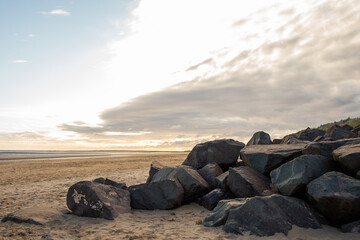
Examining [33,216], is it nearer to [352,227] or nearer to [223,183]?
[223,183]

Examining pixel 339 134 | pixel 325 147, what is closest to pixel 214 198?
pixel 325 147

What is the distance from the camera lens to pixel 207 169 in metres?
10.6

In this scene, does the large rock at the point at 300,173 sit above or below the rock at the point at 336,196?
above

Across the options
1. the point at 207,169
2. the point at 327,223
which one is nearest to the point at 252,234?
the point at 327,223

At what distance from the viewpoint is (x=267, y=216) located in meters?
6.46

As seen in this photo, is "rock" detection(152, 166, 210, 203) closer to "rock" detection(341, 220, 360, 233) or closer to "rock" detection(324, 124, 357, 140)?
"rock" detection(341, 220, 360, 233)

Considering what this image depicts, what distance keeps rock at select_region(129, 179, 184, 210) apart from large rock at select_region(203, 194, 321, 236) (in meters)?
2.05

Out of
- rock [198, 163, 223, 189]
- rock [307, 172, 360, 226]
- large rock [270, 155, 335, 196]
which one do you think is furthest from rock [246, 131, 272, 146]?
rock [307, 172, 360, 226]

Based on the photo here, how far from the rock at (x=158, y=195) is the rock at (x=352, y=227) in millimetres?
4737

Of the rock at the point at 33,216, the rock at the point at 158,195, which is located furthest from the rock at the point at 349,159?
the rock at the point at 33,216

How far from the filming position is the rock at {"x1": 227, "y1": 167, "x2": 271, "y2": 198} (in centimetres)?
820

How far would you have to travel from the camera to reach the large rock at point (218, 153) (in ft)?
37.7

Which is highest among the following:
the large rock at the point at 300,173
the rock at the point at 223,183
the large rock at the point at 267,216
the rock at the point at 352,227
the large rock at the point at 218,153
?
the large rock at the point at 218,153

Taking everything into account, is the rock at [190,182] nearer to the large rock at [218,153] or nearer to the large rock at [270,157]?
the large rock at [218,153]
